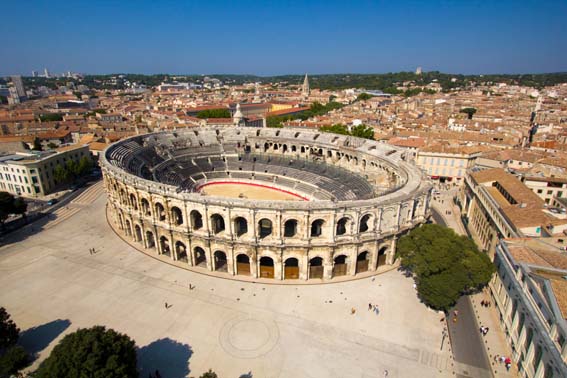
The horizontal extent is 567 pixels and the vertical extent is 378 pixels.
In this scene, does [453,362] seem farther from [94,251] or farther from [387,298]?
[94,251]

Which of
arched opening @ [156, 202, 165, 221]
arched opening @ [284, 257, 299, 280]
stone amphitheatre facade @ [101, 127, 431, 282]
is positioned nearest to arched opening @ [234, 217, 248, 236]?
stone amphitheatre facade @ [101, 127, 431, 282]

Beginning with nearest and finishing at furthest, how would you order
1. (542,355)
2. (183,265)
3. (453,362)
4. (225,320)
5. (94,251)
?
(542,355) → (453,362) → (225,320) → (183,265) → (94,251)

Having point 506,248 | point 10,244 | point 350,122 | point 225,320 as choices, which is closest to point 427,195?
point 506,248

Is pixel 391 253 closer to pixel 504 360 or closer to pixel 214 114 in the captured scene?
pixel 504 360

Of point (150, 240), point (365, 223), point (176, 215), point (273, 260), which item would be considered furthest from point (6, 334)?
point (365, 223)

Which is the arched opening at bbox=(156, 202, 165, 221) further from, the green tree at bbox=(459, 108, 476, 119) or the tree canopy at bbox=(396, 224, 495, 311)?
the green tree at bbox=(459, 108, 476, 119)

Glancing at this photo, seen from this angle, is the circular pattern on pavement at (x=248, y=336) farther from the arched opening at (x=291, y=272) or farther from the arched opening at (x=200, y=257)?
the arched opening at (x=200, y=257)
